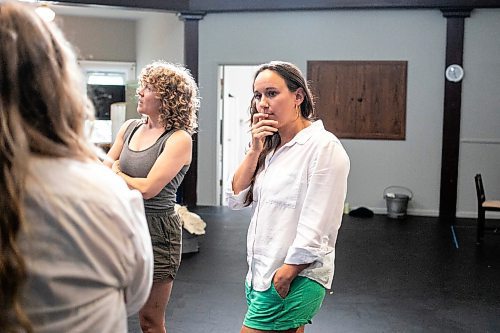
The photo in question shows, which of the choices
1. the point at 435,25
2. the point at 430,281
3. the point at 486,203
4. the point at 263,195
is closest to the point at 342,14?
the point at 435,25

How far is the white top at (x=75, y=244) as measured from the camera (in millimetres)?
924

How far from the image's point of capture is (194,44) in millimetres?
8102

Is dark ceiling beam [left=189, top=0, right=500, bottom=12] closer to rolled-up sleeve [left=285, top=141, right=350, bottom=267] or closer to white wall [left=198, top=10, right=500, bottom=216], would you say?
white wall [left=198, top=10, right=500, bottom=216]

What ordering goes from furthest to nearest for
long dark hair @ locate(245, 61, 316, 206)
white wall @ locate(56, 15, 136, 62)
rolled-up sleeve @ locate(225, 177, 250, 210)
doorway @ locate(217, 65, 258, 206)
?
white wall @ locate(56, 15, 136, 62)
doorway @ locate(217, 65, 258, 206)
rolled-up sleeve @ locate(225, 177, 250, 210)
long dark hair @ locate(245, 61, 316, 206)

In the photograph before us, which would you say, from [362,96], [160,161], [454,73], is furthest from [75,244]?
[454,73]

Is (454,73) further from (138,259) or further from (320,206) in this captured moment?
(138,259)

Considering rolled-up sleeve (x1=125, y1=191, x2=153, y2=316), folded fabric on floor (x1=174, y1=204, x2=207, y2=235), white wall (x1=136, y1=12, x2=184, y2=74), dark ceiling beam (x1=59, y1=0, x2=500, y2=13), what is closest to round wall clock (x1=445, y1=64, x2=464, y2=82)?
dark ceiling beam (x1=59, y1=0, x2=500, y2=13)

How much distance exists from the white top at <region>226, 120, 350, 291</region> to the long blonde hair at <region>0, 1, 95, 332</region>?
2.95ft

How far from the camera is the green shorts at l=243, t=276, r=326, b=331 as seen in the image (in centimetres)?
179

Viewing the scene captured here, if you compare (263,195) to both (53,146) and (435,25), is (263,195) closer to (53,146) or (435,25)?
(53,146)

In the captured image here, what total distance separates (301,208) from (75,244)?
94 cm

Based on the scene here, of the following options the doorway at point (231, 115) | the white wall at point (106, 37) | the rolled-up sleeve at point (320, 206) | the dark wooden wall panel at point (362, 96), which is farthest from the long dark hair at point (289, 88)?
the white wall at point (106, 37)

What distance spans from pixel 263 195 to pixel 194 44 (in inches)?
256

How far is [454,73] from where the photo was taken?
760 centimetres
